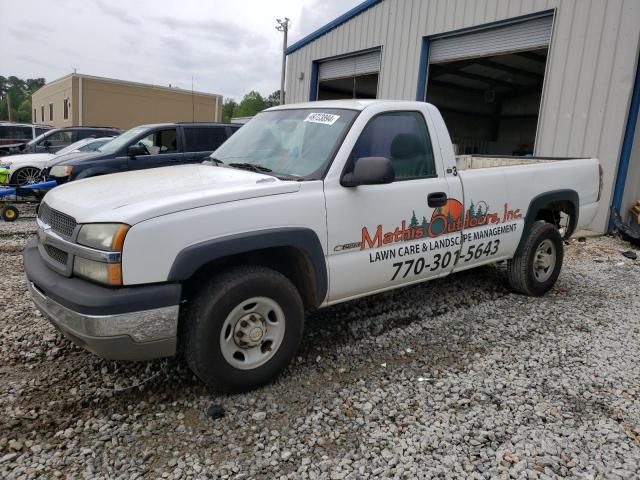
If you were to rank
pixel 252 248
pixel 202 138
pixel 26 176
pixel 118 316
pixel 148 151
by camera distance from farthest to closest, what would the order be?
pixel 26 176 → pixel 202 138 → pixel 148 151 → pixel 252 248 → pixel 118 316

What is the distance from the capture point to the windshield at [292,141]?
11.5ft

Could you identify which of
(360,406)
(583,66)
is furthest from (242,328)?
(583,66)

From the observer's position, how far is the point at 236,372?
9.95ft

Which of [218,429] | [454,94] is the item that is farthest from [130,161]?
[454,94]

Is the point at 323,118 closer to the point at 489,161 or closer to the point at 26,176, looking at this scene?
the point at 489,161

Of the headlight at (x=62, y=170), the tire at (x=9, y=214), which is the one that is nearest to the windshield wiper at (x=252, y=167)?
the headlight at (x=62, y=170)

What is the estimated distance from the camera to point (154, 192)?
2.95 m

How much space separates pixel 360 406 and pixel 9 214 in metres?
8.44

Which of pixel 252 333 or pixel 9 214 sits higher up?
pixel 252 333

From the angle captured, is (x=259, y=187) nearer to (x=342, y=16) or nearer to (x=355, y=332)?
(x=355, y=332)

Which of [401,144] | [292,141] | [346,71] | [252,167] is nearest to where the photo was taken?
[252,167]

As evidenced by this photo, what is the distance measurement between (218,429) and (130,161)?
729 cm

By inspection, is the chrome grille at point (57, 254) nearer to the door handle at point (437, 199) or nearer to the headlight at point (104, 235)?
the headlight at point (104, 235)

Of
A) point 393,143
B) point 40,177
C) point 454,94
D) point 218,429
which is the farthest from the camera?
point 454,94
